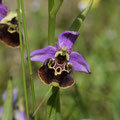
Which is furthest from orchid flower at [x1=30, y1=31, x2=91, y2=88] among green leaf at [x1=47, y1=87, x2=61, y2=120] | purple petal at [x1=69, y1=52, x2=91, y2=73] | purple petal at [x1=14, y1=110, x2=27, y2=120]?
purple petal at [x1=14, y1=110, x2=27, y2=120]

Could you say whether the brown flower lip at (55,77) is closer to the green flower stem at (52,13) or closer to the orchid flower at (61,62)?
the orchid flower at (61,62)

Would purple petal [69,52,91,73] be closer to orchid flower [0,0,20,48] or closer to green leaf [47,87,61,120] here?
green leaf [47,87,61,120]

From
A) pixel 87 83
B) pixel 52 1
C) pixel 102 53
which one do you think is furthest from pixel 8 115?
pixel 102 53

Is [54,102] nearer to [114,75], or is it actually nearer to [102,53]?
[114,75]

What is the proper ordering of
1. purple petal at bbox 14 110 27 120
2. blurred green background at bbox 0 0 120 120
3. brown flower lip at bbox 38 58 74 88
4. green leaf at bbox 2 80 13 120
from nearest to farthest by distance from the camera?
brown flower lip at bbox 38 58 74 88 → green leaf at bbox 2 80 13 120 → purple petal at bbox 14 110 27 120 → blurred green background at bbox 0 0 120 120

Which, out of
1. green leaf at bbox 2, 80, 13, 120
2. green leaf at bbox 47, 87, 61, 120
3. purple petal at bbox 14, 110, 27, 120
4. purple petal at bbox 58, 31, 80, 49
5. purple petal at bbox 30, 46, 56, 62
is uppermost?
purple petal at bbox 58, 31, 80, 49

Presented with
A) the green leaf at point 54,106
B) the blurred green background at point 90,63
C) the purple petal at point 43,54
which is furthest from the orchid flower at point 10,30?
the blurred green background at point 90,63
